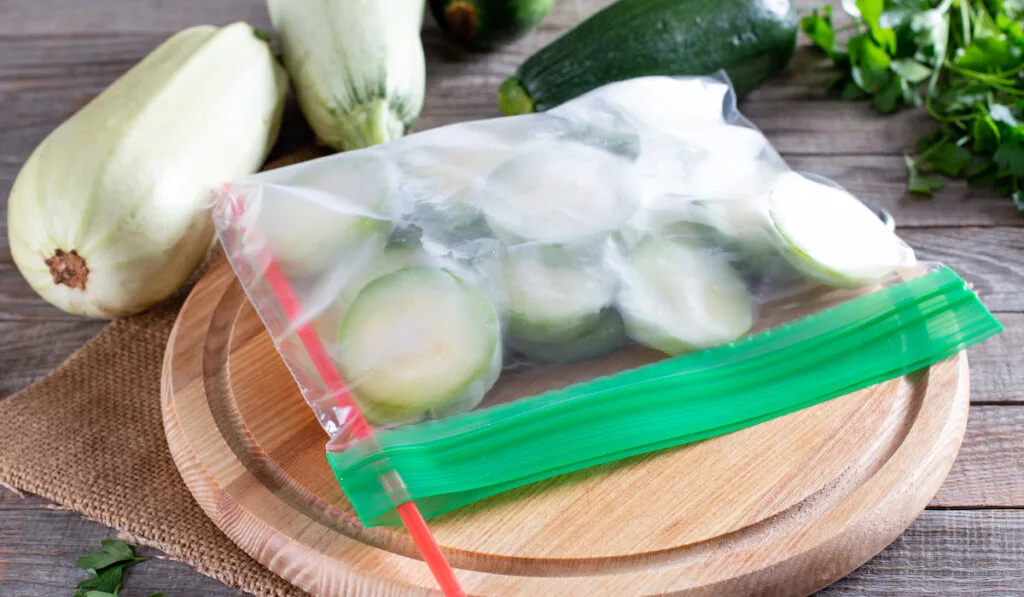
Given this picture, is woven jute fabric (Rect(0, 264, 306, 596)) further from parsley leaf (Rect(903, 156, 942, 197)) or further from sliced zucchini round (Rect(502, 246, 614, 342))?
parsley leaf (Rect(903, 156, 942, 197))

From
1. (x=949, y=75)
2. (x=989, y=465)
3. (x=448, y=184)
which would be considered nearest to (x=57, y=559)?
(x=448, y=184)

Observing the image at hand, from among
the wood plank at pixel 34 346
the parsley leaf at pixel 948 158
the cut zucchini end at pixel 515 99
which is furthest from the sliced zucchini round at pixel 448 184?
the parsley leaf at pixel 948 158

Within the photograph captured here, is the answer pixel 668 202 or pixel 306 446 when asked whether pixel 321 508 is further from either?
pixel 668 202

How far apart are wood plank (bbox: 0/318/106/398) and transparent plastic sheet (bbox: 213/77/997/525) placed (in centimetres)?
32

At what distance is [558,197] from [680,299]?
17cm

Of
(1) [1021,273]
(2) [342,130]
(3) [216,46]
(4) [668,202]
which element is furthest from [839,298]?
(3) [216,46]

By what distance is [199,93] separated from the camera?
3.95 feet

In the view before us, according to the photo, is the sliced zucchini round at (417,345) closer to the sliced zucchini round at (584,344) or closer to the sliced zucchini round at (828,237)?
the sliced zucchini round at (584,344)

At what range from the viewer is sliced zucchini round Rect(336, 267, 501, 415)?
880mm

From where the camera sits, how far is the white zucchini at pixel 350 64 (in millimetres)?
1320

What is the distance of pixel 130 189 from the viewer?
1.07 meters

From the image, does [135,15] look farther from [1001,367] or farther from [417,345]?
[1001,367]

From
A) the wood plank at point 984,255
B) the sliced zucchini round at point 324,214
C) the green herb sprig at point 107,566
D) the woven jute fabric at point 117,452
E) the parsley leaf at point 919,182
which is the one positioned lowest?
the wood plank at point 984,255

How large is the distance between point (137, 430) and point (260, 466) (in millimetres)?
215
